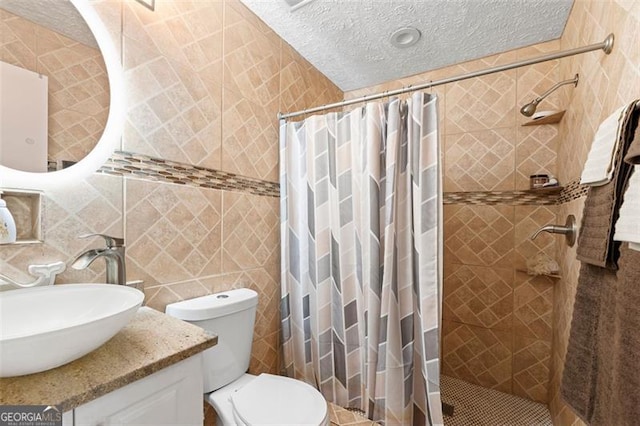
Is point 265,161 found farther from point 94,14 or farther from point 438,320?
point 438,320

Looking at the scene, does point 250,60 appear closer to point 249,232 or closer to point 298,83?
point 298,83

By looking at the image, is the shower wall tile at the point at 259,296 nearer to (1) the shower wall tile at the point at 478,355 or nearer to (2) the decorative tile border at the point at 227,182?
(2) the decorative tile border at the point at 227,182

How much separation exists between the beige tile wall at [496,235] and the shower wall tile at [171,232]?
1.69 meters

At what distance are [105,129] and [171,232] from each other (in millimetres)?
469

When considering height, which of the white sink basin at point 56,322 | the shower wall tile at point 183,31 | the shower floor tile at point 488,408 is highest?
the shower wall tile at point 183,31

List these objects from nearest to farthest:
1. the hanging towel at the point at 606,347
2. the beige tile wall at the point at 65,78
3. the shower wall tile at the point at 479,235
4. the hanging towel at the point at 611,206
→ the hanging towel at the point at 606,347 < the hanging towel at the point at 611,206 < the beige tile wall at the point at 65,78 < the shower wall tile at the point at 479,235

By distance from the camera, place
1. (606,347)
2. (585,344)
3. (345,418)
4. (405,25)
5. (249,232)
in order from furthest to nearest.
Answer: (405,25), (249,232), (345,418), (585,344), (606,347)

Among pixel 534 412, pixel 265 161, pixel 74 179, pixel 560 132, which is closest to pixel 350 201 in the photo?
pixel 265 161

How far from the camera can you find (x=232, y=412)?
1.17 meters

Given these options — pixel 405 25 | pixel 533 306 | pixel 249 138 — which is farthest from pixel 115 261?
pixel 533 306

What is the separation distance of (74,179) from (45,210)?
0.44ft

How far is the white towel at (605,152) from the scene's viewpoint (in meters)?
0.80

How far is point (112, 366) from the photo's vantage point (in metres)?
0.64

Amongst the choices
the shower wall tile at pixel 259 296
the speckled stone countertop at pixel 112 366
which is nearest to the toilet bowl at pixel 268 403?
the shower wall tile at pixel 259 296
